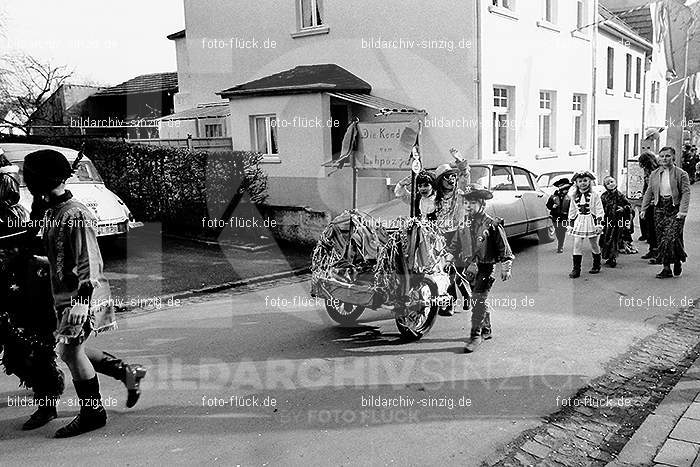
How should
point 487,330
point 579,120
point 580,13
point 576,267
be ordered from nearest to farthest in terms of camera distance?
1. point 487,330
2. point 576,267
3. point 580,13
4. point 579,120

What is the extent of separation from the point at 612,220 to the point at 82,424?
837cm

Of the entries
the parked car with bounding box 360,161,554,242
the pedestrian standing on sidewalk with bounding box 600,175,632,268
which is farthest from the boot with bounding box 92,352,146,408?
the pedestrian standing on sidewalk with bounding box 600,175,632,268

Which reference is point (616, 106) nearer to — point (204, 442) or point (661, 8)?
point (661, 8)

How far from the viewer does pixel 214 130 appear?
2061 centimetres

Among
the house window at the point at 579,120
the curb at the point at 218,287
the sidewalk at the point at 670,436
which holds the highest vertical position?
the house window at the point at 579,120

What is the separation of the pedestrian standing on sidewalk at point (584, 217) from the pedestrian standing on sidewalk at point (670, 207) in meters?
0.85

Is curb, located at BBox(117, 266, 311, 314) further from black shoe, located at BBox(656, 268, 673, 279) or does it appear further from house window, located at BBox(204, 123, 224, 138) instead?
house window, located at BBox(204, 123, 224, 138)

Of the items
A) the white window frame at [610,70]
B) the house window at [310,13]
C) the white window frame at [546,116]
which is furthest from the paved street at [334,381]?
the white window frame at [610,70]

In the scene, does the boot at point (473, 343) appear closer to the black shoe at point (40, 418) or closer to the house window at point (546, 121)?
the black shoe at point (40, 418)

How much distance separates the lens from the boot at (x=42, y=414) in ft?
15.6

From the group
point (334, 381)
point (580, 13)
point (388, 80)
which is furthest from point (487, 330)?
point (580, 13)

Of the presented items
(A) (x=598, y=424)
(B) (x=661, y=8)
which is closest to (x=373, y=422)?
(A) (x=598, y=424)

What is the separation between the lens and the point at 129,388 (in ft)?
16.2

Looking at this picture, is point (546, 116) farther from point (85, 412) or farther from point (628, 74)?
point (85, 412)
